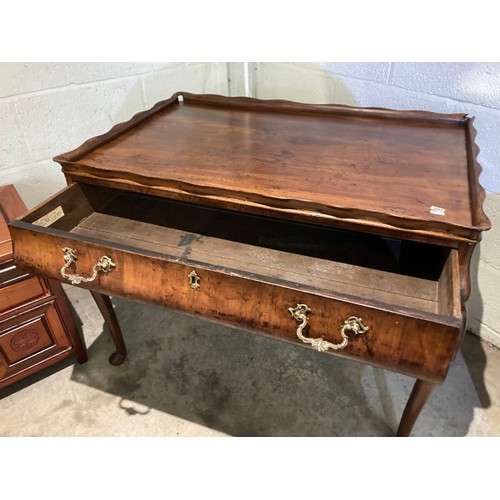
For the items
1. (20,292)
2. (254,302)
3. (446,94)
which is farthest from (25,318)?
(446,94)

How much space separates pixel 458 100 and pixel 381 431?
109cm

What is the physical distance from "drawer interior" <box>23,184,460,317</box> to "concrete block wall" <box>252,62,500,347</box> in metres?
0.51

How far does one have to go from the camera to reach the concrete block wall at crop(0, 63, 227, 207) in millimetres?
1462

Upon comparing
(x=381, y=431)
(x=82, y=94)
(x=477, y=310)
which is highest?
(x=82, y=94)

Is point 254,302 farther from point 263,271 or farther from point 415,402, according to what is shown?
point 415,402

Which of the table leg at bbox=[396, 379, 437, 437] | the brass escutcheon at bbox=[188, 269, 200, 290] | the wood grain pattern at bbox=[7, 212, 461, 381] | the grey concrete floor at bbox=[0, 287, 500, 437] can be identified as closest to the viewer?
the wood grain pattern at bbox=[7, 212, 461, 381]

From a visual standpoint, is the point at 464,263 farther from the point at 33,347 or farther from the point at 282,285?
the point at 33,347

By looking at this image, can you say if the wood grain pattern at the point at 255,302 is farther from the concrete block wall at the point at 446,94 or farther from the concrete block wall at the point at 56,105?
the concrete block wall at the point at 446,94

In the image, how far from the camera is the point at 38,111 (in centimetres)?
152

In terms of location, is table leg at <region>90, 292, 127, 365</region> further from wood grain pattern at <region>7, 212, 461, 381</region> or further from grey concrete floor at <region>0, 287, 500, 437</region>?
wood grain pattern at <region>7, 212, 461, 381</region>

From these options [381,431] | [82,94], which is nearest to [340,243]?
[381,431]

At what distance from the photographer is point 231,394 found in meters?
1.46

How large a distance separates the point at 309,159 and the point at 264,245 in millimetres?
256

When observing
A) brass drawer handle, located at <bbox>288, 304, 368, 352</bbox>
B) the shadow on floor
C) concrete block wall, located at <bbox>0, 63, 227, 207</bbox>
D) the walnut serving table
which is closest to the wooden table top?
the walnut serving table
